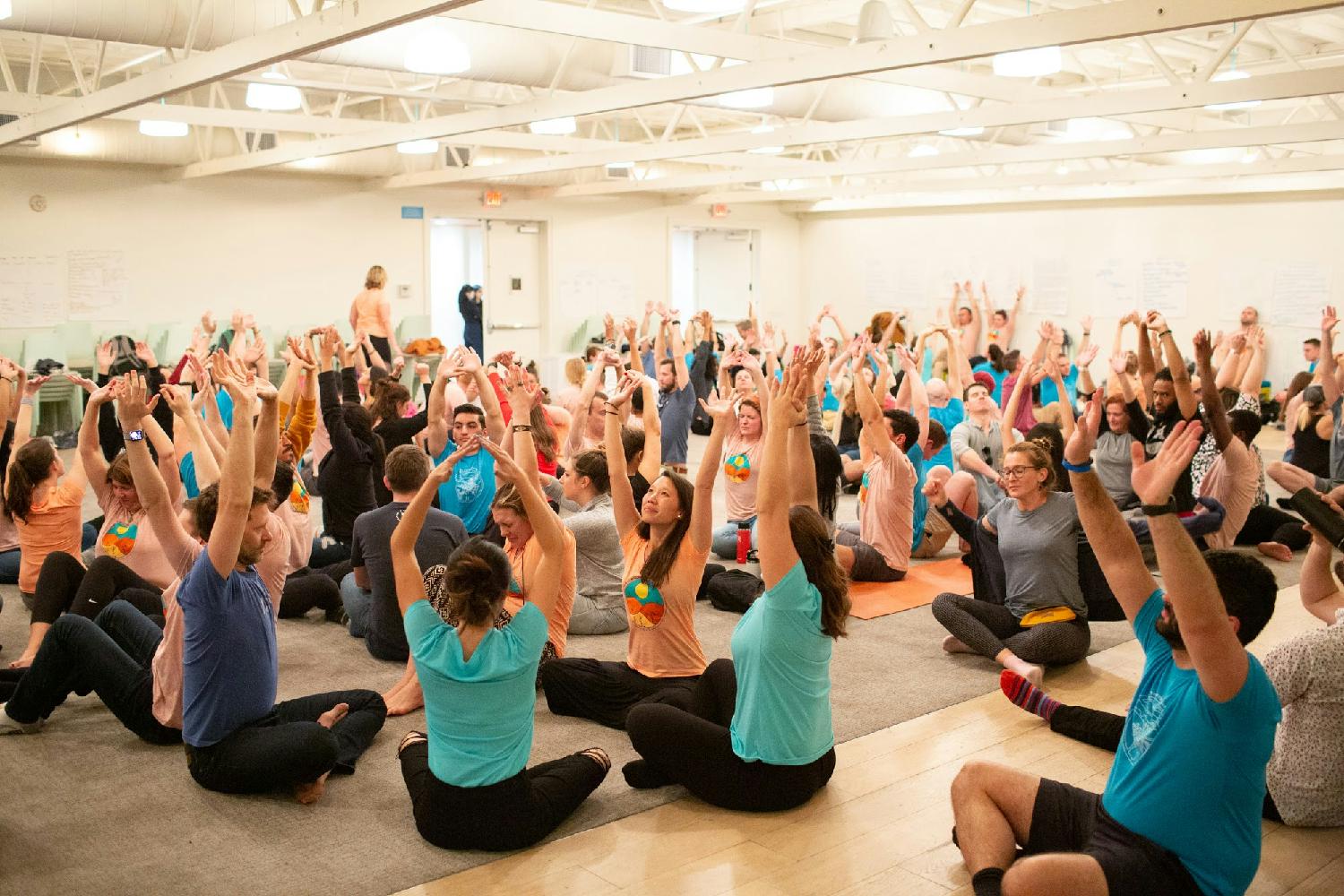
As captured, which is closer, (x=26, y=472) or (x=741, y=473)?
(x=26, y=472)

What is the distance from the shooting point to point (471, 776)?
3283 mm

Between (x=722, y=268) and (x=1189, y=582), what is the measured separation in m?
17.2

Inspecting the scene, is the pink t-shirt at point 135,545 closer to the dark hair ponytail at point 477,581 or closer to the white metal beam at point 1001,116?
the dark hair ponytail at point 477,581

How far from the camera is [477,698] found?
10.4ft

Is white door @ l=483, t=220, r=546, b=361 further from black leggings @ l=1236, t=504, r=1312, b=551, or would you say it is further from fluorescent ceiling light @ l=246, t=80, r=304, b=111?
black leggings @ l=1236, t=504, r=1312, b=551

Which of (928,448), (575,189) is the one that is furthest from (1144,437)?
(575,189)

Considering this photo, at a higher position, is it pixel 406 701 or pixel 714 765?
pixel 714 765

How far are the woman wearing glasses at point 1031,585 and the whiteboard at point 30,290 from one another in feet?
35.9

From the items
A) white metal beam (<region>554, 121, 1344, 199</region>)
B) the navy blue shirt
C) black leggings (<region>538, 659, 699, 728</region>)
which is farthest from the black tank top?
the navy blue shirt

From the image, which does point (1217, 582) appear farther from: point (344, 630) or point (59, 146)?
point (59, 146)

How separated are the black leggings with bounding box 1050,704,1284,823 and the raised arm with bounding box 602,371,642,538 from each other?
1.71 meters

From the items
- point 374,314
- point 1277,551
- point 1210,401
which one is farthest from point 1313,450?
point 374,314

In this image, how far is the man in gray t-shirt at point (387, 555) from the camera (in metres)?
4.84

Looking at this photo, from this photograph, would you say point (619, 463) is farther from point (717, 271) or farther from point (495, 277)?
point (717, 271)
